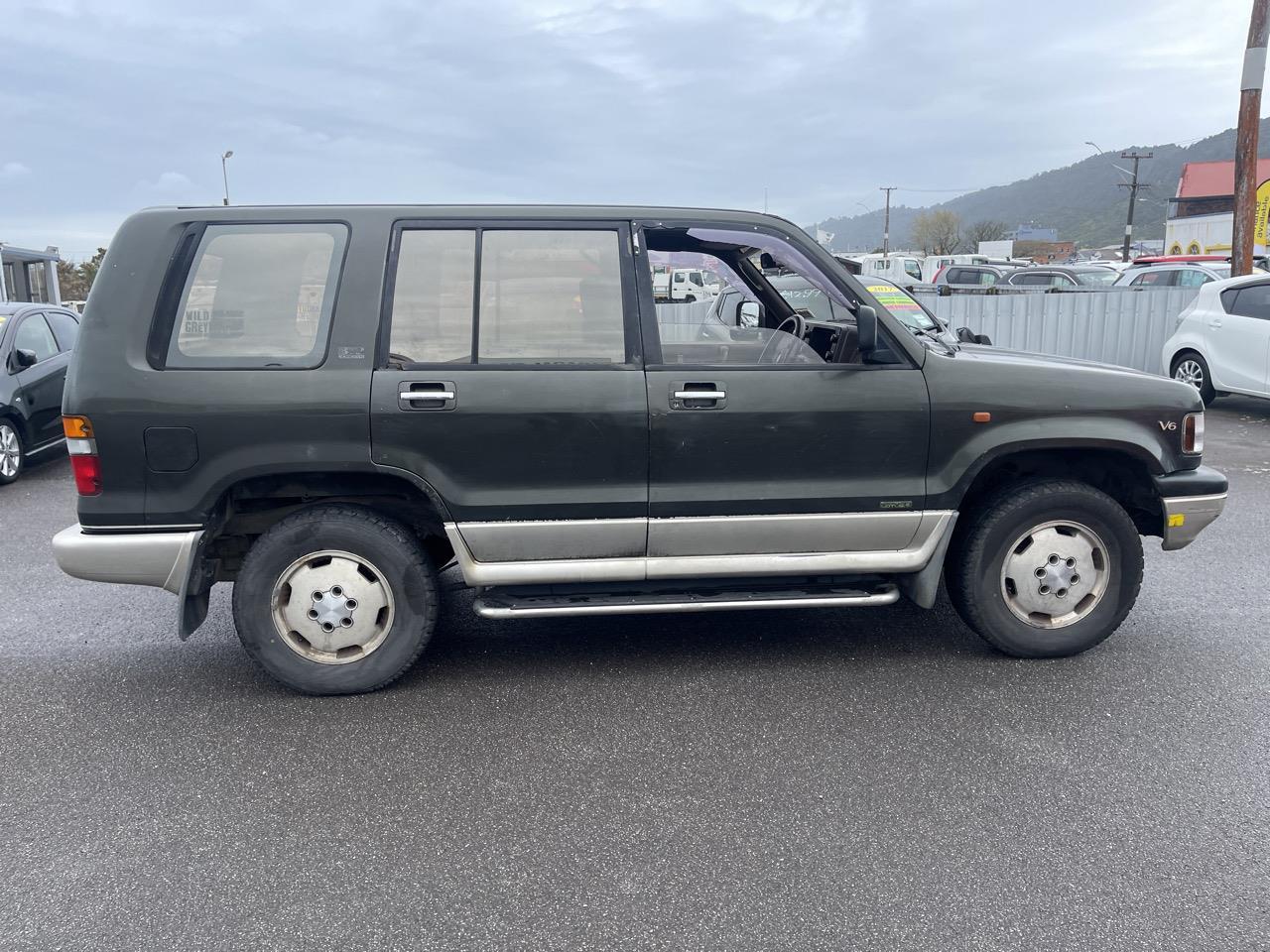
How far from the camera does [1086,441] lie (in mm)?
4297

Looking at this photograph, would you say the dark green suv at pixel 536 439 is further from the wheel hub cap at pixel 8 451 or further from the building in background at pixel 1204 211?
the building in background at pixel 1204 211

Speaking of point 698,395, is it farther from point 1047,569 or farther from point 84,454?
point 84,454

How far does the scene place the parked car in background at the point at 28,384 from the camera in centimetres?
896

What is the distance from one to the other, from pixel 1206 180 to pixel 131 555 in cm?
7501

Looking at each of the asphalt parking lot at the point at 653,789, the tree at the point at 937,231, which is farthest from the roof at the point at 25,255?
the tree at the point at 937,231

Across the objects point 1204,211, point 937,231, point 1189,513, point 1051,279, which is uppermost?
point 937,231

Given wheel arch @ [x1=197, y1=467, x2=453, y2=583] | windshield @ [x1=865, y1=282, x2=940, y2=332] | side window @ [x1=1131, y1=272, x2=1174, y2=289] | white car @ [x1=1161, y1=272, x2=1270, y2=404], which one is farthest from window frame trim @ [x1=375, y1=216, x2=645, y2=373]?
side window @ [x1=1131, y1=272, x2=1174, y2=289]

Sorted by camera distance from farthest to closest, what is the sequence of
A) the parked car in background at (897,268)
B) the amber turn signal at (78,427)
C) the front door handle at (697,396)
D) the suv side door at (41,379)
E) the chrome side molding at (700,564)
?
the parked car in background at (897,268) < the suv side door at (41,379) < the chrome side molding at (700,564) < the front door handle at (697,396) < the amber turn signal at (78,427)

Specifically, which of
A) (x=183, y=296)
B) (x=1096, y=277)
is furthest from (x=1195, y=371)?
(x=1096, y=277)

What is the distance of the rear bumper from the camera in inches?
155

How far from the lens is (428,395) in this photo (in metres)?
3.96

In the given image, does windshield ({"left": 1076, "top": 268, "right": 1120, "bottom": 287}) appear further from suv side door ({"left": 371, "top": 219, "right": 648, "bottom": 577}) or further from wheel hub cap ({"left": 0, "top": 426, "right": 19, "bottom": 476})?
suv side door ({"left": 371, "top": 219, "right": 648, "bottom": 577})

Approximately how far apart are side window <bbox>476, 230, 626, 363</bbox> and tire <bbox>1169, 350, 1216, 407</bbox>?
33.1 ft

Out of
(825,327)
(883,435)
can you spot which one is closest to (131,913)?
(883,435)
